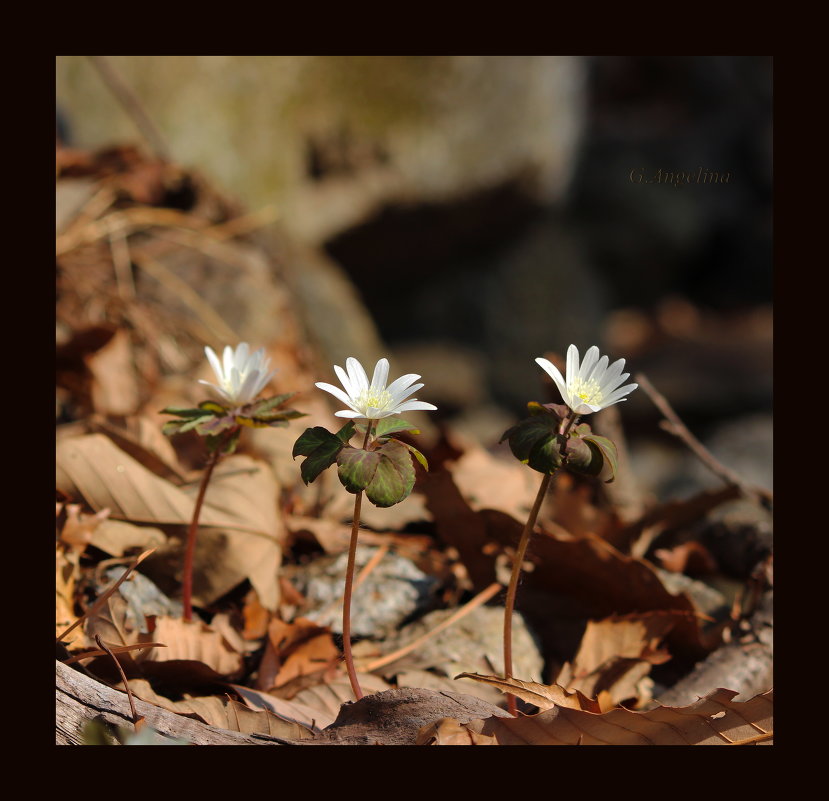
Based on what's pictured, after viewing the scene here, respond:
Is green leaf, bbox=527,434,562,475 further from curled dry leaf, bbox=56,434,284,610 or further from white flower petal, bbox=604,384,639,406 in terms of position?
curled dry leaf, bbox=56,434,284,610

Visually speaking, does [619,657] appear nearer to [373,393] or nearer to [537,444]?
[537,444]

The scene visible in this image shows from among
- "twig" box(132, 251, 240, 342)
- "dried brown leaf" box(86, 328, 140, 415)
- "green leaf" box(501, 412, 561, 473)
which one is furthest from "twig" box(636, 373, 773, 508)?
"twig" box(132, 251, 240, 342)

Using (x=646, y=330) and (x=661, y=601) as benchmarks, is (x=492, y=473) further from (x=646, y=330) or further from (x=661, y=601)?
(x=646, y=330)

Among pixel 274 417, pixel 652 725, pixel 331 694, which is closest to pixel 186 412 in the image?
pixel 274 417

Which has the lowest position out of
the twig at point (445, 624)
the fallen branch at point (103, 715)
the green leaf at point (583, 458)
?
the fallen branch at point (103, 715)

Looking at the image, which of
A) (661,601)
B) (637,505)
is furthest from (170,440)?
(637,505)

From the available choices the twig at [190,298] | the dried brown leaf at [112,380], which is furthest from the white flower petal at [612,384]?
the twig at [190,298]

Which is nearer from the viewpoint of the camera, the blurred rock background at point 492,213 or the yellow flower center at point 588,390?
the yellow flower center at point 588,390

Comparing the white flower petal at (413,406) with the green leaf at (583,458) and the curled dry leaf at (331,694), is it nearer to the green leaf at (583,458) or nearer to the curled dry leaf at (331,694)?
the green leaf at (583,458)
